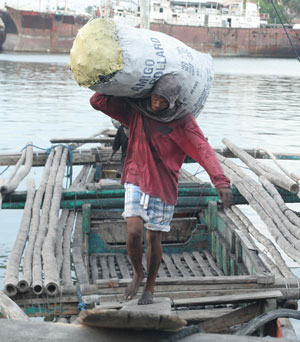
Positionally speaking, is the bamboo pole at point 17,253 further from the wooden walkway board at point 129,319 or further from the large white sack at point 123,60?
the wooden walkway board at point 129,319

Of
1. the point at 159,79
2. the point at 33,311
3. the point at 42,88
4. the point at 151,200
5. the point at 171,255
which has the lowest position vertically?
the point at 42,88

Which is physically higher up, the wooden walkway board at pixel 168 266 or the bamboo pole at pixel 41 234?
the bamboo pole at pixel 41 234

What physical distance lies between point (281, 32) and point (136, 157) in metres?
62.9

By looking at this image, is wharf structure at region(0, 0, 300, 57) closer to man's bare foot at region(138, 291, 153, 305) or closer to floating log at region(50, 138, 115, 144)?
floating log at region(50, 138, 115, 144)

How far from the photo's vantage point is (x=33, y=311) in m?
4.27

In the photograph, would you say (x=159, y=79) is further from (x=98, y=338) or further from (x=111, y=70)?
(x=98, y=338)

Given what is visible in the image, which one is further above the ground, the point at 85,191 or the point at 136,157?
the point at 136,157

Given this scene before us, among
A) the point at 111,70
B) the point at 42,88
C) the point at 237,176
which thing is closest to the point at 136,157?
the point at 111,70

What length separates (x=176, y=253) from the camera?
6605 millimetres

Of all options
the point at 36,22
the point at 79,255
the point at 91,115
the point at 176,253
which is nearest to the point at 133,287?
the point at 79,255

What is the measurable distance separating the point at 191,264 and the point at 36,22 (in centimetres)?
5683

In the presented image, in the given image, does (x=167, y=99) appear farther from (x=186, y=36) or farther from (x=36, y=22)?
(x=186, y=36)

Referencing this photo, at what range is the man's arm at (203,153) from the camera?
12.2 feet

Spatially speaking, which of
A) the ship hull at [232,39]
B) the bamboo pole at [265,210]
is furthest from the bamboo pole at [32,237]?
the ship hull at [232,39]
